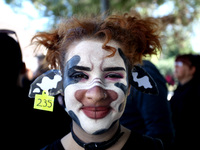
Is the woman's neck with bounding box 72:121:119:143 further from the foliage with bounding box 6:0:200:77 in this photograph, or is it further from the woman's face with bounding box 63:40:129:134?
the foliage with bounding box 6:0:200:77

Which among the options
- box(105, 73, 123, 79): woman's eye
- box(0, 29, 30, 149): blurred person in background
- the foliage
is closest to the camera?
box(105, 73, 123, 79): woman's eye

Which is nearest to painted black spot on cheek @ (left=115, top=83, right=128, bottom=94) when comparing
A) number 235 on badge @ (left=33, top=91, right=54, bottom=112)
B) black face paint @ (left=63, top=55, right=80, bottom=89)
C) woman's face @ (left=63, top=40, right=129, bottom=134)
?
woman's face @ (left=63, top=40, right=129, bottom=134)

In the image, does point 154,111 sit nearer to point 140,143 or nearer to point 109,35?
point 140,143

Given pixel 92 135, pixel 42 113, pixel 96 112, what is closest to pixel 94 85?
pixel 96 112

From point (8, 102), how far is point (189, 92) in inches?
86.1

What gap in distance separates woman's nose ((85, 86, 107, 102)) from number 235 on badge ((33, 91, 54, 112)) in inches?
16.8

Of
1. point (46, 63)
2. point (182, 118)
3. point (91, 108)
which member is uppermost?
point (46, 63)

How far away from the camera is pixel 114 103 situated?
1.17 metres

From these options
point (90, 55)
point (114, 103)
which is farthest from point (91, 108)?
point (90, 55)

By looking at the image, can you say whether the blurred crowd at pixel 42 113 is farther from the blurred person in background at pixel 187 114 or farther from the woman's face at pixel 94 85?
the blurred person in background at pixel 187 114

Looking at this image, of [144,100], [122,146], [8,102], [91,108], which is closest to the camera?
[91,108]

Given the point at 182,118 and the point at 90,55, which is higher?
the point at 90,55

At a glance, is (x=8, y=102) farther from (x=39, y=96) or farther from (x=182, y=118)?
(x=182, y=118)

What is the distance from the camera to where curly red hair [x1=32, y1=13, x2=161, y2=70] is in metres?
1.26
